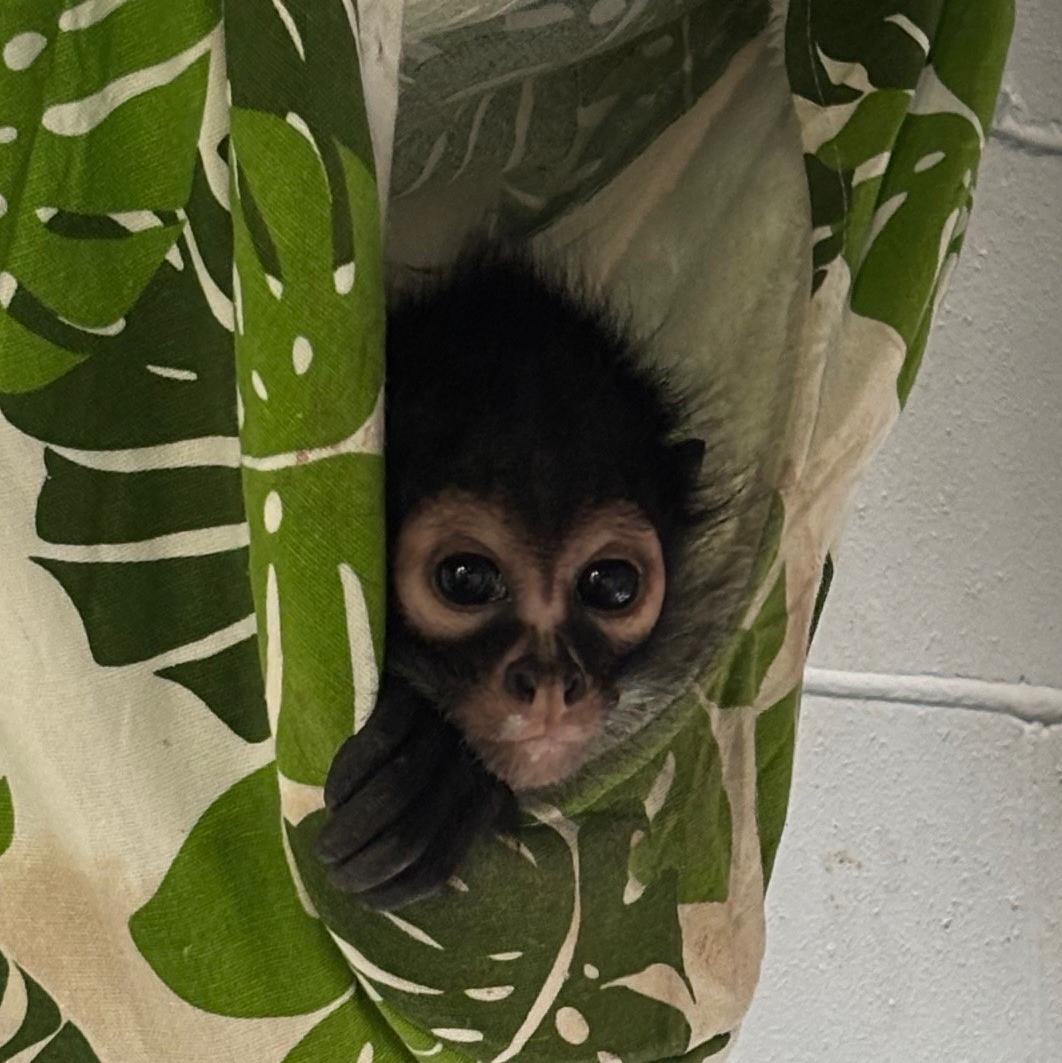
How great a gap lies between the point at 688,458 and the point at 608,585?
0.14 m

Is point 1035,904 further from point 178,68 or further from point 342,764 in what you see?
point 178,68

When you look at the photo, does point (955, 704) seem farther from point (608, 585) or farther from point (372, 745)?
point (372, 745)

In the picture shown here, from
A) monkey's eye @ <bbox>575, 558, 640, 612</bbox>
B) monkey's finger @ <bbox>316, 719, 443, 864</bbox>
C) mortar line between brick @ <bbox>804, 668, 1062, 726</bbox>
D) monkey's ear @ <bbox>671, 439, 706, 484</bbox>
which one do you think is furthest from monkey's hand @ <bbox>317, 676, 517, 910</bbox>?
mortar line between brick @ <bbox>804, 668, 1062, 726</bbox>

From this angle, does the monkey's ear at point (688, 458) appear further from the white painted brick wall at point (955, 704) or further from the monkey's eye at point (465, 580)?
the white painted brick wall at point (955, 704)

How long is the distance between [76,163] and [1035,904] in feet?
3.77

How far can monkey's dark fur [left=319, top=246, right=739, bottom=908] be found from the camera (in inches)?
24.3

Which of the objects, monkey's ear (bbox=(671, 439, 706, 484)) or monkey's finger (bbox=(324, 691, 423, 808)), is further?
monkey's ear (bbox=(671, 439, 706, 484))

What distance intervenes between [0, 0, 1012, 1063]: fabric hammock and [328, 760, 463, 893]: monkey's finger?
0.05 feet

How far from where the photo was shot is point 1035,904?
1.35 metres

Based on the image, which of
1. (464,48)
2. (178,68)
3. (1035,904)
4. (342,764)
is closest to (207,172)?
(178,68)

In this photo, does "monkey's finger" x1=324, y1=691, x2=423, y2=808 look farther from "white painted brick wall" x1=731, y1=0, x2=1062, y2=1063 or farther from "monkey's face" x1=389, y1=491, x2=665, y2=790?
"white painted brick wall" x1=731, y1=0, x2=1062, y2=1063

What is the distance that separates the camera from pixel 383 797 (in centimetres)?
61

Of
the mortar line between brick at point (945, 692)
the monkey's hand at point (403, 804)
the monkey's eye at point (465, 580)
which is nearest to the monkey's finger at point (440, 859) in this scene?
the monkey's hand at point (403, 804)

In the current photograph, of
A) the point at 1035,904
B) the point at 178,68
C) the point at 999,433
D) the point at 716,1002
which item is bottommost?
the point at 1035,904
